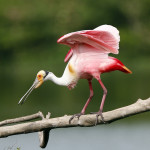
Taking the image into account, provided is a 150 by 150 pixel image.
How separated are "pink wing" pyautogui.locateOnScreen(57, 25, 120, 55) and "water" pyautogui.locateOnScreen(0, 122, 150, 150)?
12.7 feet

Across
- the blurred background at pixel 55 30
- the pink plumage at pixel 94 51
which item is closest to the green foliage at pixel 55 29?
the blurred background at pixel 55 30

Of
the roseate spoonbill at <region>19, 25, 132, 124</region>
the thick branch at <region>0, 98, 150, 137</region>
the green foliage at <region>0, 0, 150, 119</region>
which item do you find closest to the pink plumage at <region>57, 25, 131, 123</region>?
the roseate spoonbill at <region>19, 25, 132, 124</region>

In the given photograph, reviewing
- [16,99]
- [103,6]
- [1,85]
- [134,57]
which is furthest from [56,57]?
[16,99]

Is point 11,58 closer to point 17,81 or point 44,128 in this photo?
point 17,81

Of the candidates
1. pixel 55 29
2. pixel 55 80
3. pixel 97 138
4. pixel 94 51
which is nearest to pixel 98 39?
pixel 94 51

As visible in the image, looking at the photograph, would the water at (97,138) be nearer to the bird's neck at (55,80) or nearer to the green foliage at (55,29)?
the bird's neck at (55,80)

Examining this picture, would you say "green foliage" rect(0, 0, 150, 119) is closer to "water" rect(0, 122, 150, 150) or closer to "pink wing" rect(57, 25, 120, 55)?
"water" rect(0, 122, 150, 150)

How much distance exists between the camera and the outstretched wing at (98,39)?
254 inches

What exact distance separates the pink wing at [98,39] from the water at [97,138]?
3882 mm

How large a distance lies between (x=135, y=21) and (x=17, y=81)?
15.8m

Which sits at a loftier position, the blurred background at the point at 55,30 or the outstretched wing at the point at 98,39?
the outstretched wing at the point at 98,39

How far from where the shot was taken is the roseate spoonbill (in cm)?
653

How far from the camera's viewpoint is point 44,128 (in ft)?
18.7

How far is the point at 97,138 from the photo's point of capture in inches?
499
